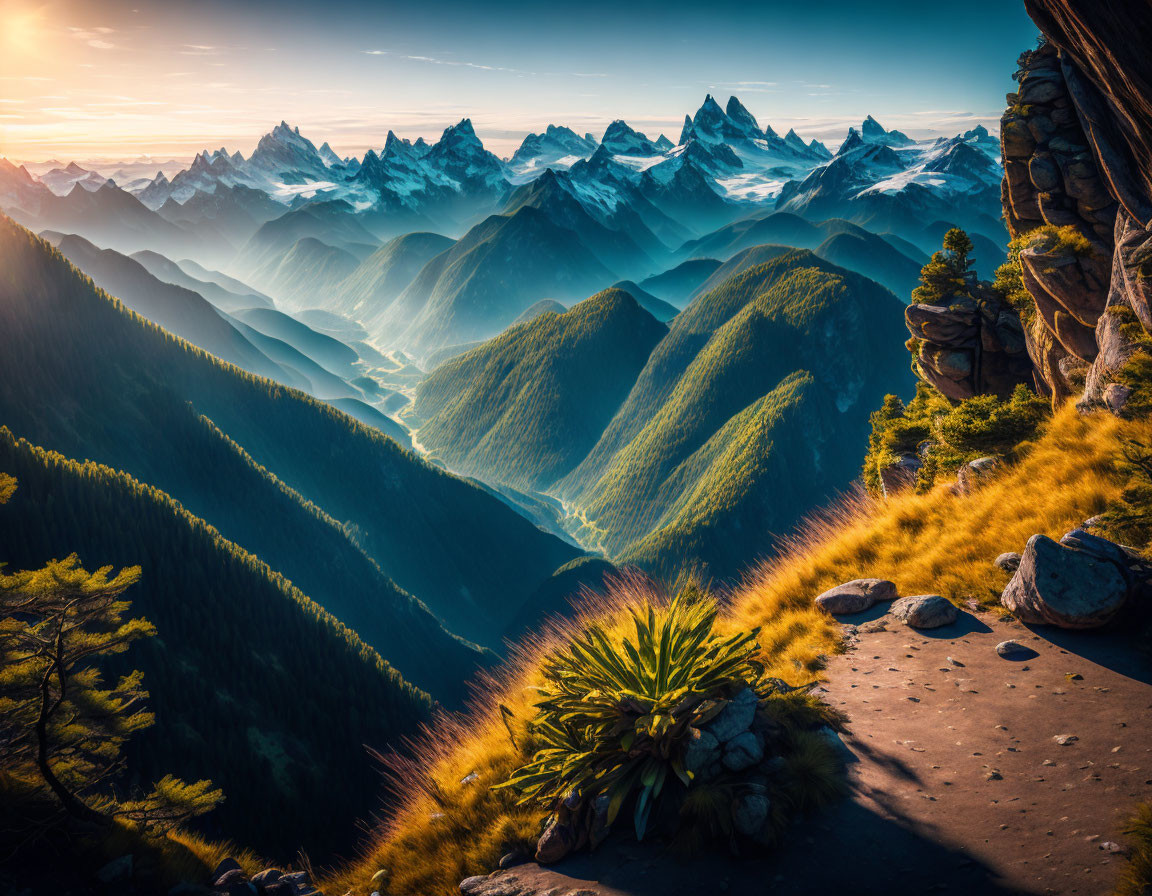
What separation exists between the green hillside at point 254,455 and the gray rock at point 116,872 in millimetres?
102903

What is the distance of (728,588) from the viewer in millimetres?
18250

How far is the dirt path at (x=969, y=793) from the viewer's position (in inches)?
Answer: 290

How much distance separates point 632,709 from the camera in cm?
972

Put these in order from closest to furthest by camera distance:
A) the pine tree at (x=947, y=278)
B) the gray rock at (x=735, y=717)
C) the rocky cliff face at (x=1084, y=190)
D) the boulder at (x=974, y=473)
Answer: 1. the gray rock at (x=735, y=717)
2. the rocky cliff face at (x=1084, y=190)
3. the boulder at (x=974, y=473)
4. the pine tree at (x=947, y=278)

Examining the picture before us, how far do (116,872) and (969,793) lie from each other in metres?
16.0

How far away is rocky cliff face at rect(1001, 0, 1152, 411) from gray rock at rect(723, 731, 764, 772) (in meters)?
13.3

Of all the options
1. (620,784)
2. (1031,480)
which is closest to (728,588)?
(1031,480)

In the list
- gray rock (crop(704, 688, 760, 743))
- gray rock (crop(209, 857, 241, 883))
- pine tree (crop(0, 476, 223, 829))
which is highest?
gray rock (crop(704, 688, 760, 743))

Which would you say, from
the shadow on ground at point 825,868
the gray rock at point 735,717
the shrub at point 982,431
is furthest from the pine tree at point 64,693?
the shrub at point 982,431

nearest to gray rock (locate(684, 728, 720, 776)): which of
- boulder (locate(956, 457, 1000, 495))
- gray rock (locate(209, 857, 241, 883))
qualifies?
gray rock (locate(209, 857, 241, 883))

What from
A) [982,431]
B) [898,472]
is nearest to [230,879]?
[982,431]

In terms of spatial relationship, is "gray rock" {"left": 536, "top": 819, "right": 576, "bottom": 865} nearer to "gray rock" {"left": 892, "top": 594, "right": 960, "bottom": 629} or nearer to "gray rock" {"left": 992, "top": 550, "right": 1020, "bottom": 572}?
"gray rock" {"left": 892, "top": 594, "right": 960, "bottom": 629}

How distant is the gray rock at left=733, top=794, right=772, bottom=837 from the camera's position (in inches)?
327

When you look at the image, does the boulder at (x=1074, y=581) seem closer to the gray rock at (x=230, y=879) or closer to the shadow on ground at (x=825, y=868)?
the shadow on ground at (x=825, y=868)
